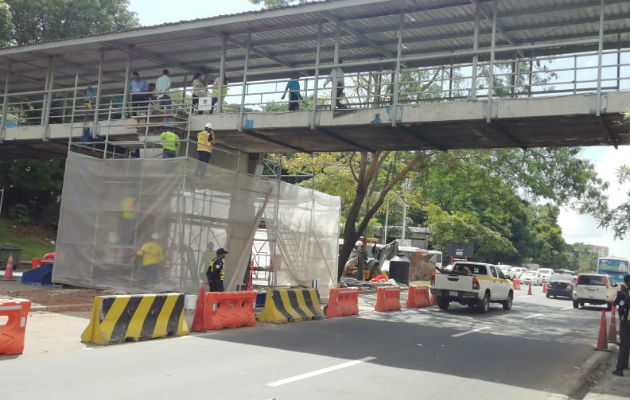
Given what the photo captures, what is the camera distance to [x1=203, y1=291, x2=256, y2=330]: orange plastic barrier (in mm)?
11953

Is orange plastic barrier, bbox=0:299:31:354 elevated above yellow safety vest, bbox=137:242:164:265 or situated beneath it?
situated beneath

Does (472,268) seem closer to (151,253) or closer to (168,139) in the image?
(151,253)

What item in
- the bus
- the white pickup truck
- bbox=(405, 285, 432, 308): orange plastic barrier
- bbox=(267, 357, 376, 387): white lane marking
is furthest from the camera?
the bus

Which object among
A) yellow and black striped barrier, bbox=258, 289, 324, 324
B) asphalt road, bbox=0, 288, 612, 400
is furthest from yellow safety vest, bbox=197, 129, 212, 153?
asphalt road, bbox=0, 288, 612, 400

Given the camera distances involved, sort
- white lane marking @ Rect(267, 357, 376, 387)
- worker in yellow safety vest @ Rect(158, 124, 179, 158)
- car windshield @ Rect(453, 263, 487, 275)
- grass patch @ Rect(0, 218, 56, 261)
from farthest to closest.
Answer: grass patch @ Rect(0, 218, 56, 261)
car windshield @ Rect(453, 263, 487, 275)
worker in yellow safety vest @ Rect(158, 124, 179, 158)
white lane marking @ Rect(267, 357, 376, 387)

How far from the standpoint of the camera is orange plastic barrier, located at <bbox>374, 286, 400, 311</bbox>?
19.0 m

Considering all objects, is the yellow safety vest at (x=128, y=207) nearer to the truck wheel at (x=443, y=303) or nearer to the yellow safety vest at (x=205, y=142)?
the yellow safety vest at (x=205, y=142)

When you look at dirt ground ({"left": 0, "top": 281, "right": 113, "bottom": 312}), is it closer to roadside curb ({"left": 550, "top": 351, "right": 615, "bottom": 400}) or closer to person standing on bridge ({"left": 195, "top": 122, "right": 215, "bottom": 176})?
person standing on bridge ({"left": 195, "top": 122, "right": 215, "bottom": 176})

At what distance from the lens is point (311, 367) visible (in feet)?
29.2

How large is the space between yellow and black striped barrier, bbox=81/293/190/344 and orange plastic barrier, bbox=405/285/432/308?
11.6 m

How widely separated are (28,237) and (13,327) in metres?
26.4

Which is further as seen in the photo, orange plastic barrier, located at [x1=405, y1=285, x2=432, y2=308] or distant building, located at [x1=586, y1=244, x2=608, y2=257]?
distant building, located at [x1=586, y1=244, x2=608, y2=257]

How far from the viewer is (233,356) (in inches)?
369

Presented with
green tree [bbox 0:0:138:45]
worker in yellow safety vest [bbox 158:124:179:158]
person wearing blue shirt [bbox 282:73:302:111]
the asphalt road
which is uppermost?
green tree [bbox 0:0:138:45]
